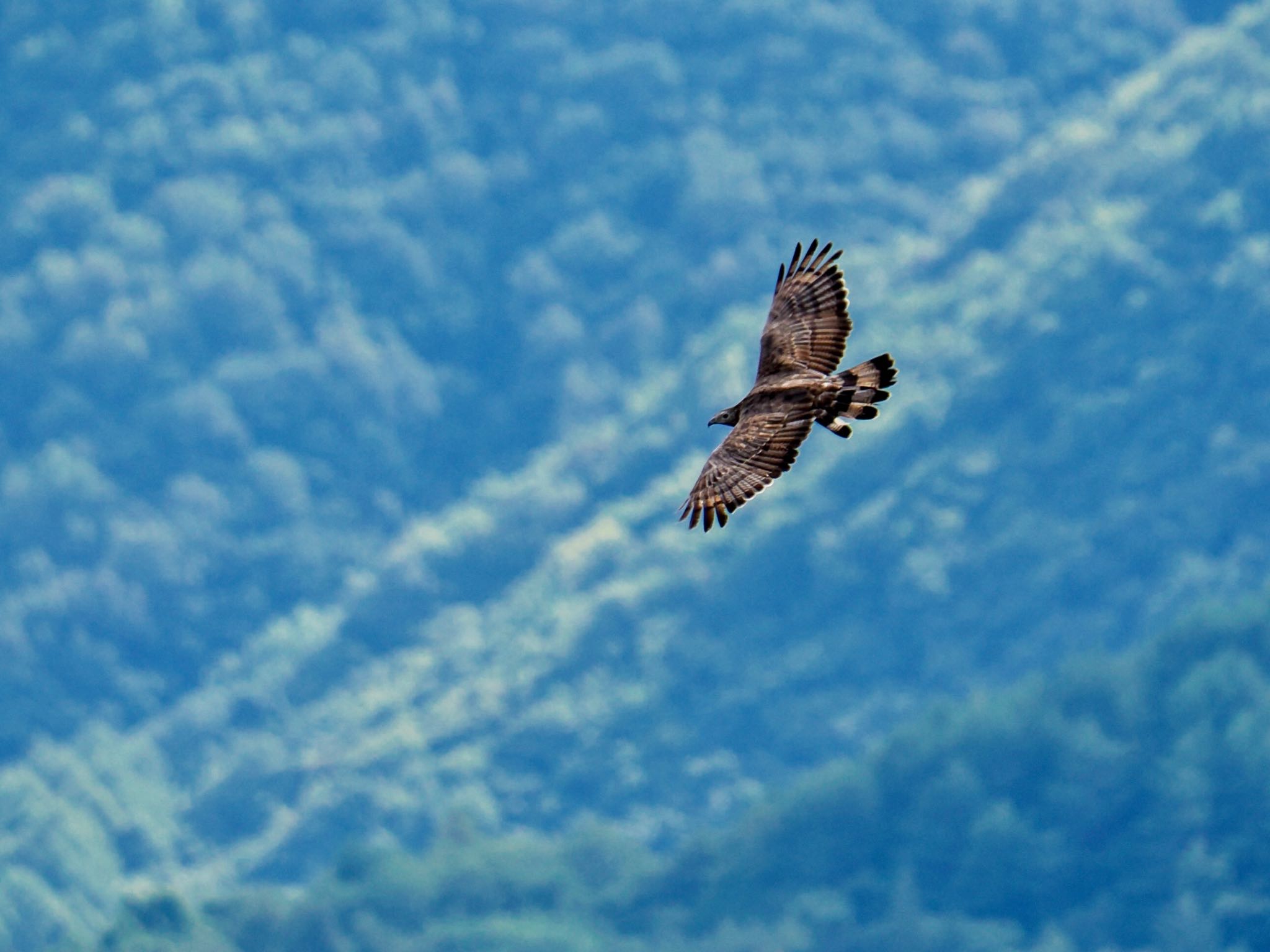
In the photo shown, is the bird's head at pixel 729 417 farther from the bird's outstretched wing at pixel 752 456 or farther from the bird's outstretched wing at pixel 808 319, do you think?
the bird's outstretched wing at pixel 808 319

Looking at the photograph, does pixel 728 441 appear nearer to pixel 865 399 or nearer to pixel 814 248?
pixel 865 399

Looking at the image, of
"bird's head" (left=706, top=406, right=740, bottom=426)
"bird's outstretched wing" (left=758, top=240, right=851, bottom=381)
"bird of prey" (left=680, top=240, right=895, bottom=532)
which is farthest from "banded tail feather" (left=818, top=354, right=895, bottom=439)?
"bird's outstretched wing" (left=758, top=240, right=851, bottom=381)

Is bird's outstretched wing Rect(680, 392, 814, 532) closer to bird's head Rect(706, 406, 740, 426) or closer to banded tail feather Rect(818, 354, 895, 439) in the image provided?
banded tail feather Rect(818, 354, 895, 439)

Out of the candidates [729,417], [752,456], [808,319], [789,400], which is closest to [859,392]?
[789,400]

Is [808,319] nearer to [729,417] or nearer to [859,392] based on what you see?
[729,417]

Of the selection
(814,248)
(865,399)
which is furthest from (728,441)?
(814,248)

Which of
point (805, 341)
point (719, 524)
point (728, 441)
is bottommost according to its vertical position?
point (719, 524)

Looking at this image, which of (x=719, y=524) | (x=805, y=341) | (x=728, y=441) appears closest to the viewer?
(x=719, y=524)
